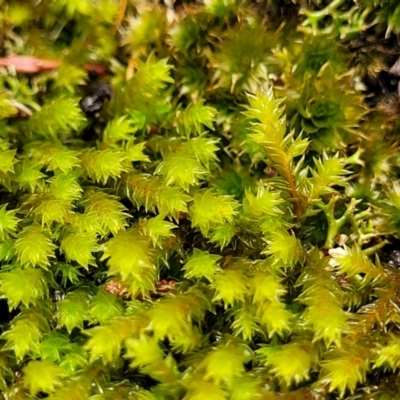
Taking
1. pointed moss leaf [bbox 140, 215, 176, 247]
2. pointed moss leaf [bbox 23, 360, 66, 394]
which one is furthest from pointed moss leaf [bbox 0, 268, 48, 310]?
pointed moss leaf [bbox 140, 215, 176, 247]

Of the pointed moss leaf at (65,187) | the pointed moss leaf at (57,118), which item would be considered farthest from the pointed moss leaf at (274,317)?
the pointed moss leaf at (57,118)

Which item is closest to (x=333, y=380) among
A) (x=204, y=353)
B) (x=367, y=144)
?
(x=204, y=353)

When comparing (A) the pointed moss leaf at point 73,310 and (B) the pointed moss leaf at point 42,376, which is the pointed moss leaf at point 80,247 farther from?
(B) the pointed moss leaf at point 42,376

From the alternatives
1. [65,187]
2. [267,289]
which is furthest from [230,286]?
[65,187]

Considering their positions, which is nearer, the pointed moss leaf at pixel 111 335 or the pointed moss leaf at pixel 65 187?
the pointed moss leaf at pixel 111 335

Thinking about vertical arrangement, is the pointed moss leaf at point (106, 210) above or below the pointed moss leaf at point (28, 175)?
below

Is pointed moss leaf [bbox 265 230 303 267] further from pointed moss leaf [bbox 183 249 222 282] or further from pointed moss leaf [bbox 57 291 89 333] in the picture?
pointed moss leaf [bbox 57 291 89 333]

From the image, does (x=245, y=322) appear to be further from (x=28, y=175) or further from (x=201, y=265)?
(x=28, y=175)
